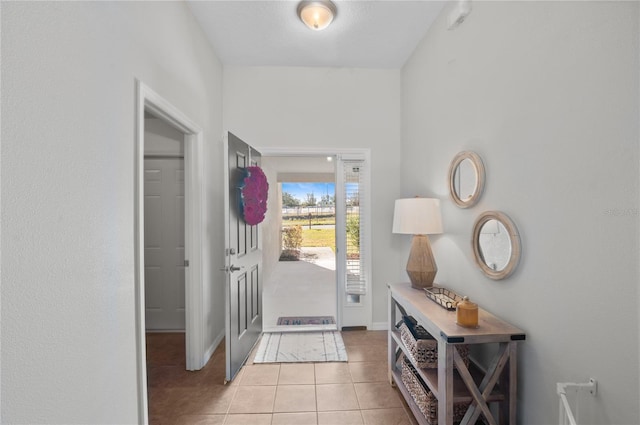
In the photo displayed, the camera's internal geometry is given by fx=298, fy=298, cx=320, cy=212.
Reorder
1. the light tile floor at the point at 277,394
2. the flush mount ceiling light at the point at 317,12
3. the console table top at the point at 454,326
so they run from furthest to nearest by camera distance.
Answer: the flush mount ceiling light at the point at 317,12 < the light tile floor at the point at 277,394 < the console table top at the point at 454,326

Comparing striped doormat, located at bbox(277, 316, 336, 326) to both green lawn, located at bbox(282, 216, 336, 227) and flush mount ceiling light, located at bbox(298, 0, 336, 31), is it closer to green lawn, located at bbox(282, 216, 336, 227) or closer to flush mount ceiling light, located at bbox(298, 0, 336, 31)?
flush mount ceiling light, located at bbox(298, 0, 336, 31)

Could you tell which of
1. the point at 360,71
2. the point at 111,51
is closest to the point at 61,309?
the point at 111,51

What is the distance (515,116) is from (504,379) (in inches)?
54.0

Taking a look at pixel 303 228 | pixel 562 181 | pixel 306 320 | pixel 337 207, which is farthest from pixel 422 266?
pixel 303 228

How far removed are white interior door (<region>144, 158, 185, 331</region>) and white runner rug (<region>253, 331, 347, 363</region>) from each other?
1.09 meters

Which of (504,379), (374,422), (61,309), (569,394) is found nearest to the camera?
(61,309)

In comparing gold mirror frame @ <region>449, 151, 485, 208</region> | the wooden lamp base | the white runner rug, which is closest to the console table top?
the wooden lamp base

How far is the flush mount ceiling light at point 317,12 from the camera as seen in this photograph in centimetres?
220

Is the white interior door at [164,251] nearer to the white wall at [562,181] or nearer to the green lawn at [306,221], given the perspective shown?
the white wall at [562,181]

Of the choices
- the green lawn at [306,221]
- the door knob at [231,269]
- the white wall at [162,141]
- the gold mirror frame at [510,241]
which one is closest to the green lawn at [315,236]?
the green lawn at [306,221]

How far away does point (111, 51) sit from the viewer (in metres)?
1.38

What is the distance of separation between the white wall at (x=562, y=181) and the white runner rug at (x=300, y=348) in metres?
1.46

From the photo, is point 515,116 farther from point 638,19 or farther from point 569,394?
point 569,394

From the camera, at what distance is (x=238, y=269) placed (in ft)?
8.33
